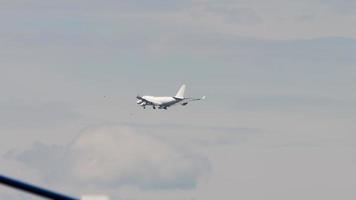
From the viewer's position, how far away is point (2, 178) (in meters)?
34.2

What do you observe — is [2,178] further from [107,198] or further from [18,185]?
[107,198]

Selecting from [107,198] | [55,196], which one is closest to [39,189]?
[55,196]

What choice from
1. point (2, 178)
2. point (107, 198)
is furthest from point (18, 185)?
point (107, 198)

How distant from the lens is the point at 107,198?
32625mm

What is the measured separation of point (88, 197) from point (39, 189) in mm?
1983

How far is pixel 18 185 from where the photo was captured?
112 ft

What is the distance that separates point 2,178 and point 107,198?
11.9ft

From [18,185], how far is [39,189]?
0.65 m

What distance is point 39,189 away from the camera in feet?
112

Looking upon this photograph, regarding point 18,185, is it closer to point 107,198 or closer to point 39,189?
point 39,189

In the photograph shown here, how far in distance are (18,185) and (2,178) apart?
52 centimetres

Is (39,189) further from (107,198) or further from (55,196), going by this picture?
(107,198)

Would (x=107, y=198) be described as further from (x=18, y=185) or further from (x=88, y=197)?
(x=18, y=185)

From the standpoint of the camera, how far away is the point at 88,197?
3294cm
